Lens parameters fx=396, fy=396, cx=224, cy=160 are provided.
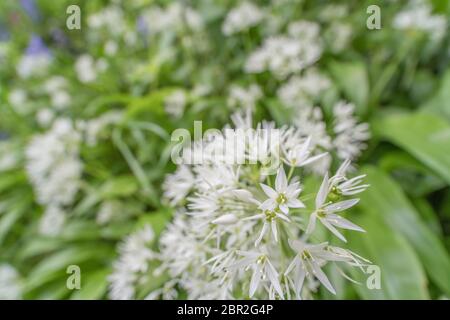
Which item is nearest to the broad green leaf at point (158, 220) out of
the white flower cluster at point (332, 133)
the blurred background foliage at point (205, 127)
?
the blurred background foliage at point (205, 127)

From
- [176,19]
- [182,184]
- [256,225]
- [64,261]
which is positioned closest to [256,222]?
[256,225]

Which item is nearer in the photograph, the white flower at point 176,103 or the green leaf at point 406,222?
the green leaf at point 406,222

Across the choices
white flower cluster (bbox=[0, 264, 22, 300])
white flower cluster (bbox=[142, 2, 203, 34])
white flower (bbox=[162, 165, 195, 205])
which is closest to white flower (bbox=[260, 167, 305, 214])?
white flower (bbox=[162, 165, 195, 205])

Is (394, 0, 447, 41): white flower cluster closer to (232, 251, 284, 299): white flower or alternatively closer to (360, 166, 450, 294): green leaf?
(360, 166, 450, 294): green leaf

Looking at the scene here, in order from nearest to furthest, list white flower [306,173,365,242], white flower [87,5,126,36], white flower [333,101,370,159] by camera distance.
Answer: white flower [306,173,365,242] → white flower [333,101,370,159] → white flower [87,5,126,36]

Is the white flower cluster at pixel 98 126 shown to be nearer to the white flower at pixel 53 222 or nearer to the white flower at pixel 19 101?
the white flower at pixel 53 222
